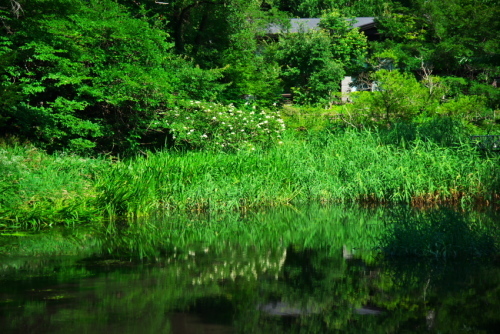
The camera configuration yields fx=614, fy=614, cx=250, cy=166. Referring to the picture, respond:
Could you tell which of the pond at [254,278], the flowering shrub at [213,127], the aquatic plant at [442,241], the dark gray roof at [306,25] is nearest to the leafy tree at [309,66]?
the dark gray roof at [306,25]

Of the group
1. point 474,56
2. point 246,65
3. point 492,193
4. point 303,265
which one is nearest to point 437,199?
point 492,193

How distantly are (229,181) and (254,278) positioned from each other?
629cm

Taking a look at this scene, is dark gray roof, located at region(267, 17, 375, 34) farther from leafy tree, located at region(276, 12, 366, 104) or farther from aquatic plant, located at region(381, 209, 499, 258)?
aquatic plant, located at region(381, 209, 499, 258)

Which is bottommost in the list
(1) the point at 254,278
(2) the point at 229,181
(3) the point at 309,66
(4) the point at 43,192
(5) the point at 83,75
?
(3) the point at 309,66

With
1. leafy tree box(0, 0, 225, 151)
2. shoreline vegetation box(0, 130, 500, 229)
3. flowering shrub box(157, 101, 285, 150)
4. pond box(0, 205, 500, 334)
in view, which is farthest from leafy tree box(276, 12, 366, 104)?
pond box(0, 205, 500, 334)

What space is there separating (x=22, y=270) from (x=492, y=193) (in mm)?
9823

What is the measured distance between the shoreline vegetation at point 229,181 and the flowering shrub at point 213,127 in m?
1.60

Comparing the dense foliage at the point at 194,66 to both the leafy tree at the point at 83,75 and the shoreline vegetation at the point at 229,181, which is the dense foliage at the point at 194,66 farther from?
the shoreline vegetation at the point at 229,181

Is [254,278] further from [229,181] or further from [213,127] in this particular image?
[213,127]

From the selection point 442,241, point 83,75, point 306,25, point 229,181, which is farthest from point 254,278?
point 306,25

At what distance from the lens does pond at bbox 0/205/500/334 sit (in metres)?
5.89

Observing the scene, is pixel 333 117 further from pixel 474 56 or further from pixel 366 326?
pixel 366 326

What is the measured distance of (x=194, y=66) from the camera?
22.4 meters

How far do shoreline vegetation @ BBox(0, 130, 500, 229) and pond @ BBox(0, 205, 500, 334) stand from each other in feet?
3.23
